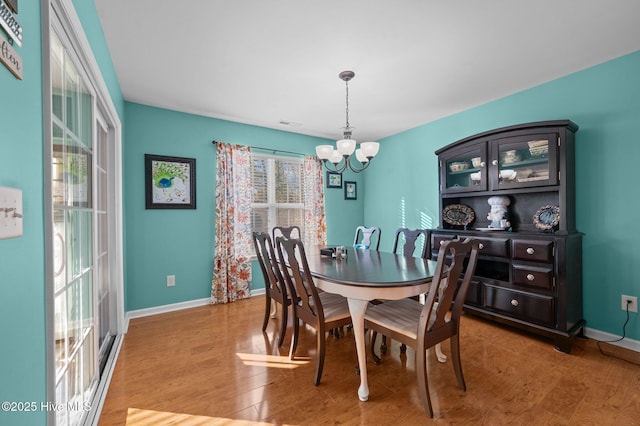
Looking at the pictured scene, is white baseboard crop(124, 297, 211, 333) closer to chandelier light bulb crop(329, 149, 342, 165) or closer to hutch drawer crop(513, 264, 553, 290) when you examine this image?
chandelier light bulb crop(329, 149, 342, 165)

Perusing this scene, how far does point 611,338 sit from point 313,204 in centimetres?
360

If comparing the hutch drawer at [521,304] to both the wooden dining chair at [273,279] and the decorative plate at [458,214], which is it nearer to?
the decorative plate at [458,214]

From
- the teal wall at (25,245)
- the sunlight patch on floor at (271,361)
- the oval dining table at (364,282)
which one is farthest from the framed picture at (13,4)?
the sunlight patch on floor at (271,361)

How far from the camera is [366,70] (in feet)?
8.50

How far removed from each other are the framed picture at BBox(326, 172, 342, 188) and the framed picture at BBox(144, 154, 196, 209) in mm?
2149

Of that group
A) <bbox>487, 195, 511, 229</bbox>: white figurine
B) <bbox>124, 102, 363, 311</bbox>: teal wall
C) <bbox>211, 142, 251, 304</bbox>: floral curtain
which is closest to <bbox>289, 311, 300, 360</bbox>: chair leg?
<bbox>211, 142, 251, 304</bbox>: floral curtain

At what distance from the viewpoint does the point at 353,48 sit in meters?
2.24

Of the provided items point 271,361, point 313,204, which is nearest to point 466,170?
point 313,204

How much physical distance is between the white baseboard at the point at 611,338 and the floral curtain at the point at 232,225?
372 centimetres

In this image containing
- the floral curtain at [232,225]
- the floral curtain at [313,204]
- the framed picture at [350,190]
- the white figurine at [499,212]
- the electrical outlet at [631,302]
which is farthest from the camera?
the framed picture at [350,190]

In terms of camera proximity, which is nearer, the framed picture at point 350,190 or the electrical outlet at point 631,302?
the electrical outlet at point 631,302

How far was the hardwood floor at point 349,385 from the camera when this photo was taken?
168 cm

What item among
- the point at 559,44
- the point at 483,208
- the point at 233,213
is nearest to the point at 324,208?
the point at 233,213

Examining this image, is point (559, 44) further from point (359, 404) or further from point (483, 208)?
point (359, 404)
